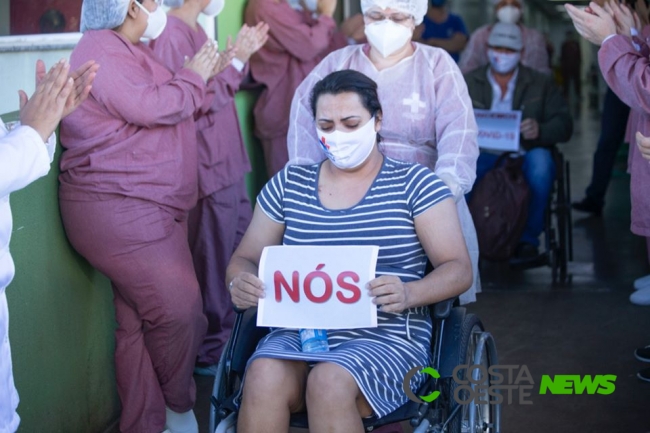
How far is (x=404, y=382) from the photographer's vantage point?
3.04m

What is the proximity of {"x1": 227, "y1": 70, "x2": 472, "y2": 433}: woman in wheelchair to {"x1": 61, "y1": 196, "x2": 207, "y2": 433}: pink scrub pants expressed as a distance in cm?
48

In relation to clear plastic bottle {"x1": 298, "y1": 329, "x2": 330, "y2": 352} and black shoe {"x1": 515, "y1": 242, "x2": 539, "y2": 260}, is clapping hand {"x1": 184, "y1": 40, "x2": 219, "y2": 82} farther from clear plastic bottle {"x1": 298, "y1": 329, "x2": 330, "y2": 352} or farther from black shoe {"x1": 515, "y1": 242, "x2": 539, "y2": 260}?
black shoe {"x1": 515, "y1": 242, "x2": 539, "y2": 260}

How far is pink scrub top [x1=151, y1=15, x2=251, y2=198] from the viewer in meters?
4.69

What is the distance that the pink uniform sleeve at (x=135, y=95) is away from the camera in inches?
143

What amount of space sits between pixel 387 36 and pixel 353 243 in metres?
1.00

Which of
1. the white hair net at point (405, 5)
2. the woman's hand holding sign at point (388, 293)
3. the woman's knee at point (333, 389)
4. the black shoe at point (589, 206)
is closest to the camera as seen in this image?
the woman's knee at point (333, 389)

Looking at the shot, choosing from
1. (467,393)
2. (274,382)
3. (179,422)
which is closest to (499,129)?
(179,422)

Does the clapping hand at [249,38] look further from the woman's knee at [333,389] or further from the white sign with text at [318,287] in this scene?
the woman's knee at [333,389]

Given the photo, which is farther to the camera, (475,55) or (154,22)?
(475,55)

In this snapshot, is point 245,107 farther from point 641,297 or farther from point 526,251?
point 641,297

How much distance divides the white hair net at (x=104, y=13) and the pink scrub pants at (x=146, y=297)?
2.04 ft

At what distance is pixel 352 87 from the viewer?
3371 mm

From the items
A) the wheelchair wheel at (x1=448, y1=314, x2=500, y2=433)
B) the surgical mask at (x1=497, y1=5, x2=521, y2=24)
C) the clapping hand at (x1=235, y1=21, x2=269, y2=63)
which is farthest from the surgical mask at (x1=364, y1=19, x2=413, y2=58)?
the surgical mask at (x1=497, y1=5, x2=521, y2=24)

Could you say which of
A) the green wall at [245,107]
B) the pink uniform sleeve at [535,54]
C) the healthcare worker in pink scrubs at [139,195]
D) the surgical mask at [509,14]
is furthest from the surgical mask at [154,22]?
the surgical mask at [509,14]
